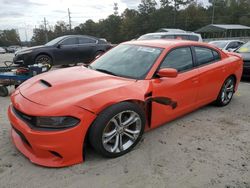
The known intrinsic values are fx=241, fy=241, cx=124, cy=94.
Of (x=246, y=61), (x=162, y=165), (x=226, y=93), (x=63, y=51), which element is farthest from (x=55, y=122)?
(x=63, y=51)

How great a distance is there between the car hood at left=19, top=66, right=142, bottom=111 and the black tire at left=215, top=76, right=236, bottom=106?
246 centimetres

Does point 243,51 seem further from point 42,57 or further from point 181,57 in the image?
point 42,57

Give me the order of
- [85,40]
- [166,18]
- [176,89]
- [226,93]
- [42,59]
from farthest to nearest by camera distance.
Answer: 1. [166,18]
2. [85,40]
3. [42,59]
4. [226,93]
5. [176,89]

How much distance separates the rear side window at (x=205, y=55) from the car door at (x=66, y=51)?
7047 millimetres

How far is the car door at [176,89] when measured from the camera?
3.48 meters

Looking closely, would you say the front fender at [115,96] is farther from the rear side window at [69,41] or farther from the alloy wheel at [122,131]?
the rear side window at [69,41]

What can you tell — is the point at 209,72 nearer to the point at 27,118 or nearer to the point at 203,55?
the point at 203,55

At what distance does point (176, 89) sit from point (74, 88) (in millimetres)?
1582

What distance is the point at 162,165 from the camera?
294 cm

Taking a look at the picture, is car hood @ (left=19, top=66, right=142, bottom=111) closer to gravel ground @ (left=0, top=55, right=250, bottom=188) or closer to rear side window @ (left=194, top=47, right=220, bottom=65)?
gravel ground @ (left=0, top=55, right=250, bottom=188)

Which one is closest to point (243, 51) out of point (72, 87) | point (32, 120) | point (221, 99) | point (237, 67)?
point (237, 67)

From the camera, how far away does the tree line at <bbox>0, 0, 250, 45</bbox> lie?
222ft

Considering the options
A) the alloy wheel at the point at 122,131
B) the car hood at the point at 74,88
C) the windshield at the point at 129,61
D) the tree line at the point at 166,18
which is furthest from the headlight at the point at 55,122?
the tree line at the point at 166,18

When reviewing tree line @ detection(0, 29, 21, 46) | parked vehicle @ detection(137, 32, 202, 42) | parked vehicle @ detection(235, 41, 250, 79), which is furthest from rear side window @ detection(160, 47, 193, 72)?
tree line @ detection(0, 29, 21, 46)
